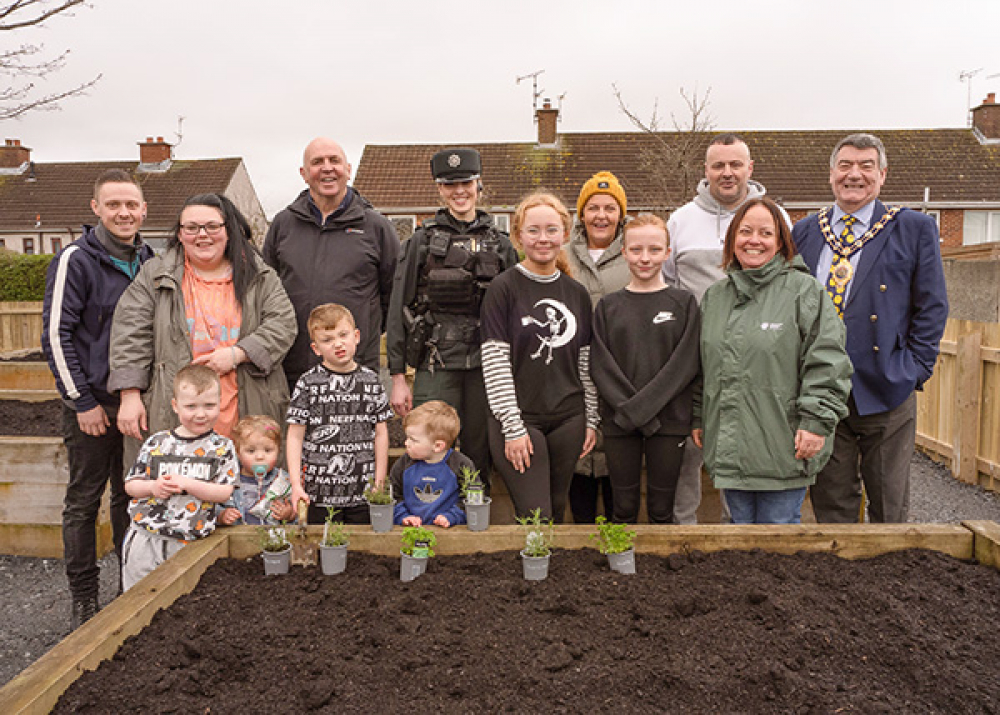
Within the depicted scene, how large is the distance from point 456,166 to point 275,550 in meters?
2.08

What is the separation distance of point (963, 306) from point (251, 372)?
31.2ft

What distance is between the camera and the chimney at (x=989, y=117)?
92.2ft

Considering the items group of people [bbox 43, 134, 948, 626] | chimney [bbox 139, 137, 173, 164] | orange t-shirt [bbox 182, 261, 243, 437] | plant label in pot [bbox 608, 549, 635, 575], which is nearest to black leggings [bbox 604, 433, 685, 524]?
group of people [bbox 43, 134, 948, 626]

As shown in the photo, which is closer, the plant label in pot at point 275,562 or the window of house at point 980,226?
the plant label in pot at point 275,562

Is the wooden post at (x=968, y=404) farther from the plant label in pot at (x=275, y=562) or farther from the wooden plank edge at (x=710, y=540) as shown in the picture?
the plant label in pot at (x=275, y=562)

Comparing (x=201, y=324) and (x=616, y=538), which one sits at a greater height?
(x=201, y=324)

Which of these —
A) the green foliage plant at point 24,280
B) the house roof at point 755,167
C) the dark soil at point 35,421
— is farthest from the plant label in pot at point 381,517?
the house roof at point 755,167

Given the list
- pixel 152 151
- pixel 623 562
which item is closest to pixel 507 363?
pixel 623 562

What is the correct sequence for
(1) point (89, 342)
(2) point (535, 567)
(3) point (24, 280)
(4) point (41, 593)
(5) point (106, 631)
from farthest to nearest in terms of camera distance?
(3) point (24, 280) → (4) point (41, 593) → (1) point (89, 342) → (2) point (535, 567) → (5) point (106, 631)

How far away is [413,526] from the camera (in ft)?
10.6

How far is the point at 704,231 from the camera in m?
4.07

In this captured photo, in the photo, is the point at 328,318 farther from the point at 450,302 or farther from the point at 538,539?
the point at 538,539

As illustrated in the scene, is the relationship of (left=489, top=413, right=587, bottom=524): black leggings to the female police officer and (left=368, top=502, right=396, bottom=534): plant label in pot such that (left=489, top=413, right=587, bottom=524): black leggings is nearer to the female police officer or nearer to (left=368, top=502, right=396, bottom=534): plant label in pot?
the female police officer

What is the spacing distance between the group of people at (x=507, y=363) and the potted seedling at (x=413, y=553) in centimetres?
33
